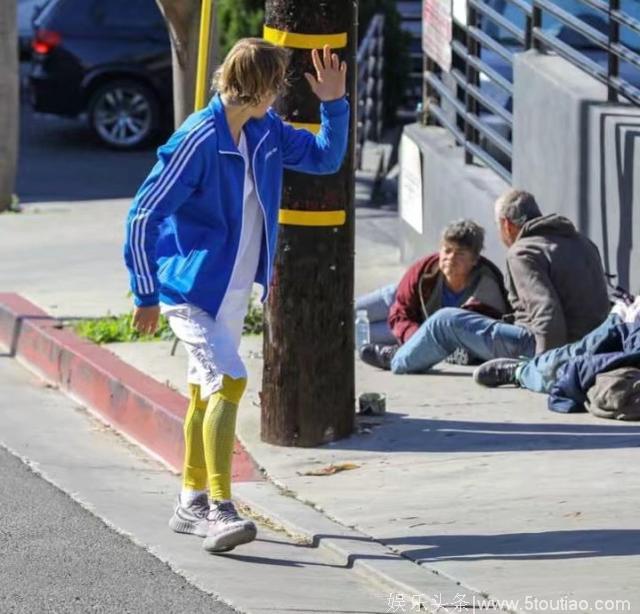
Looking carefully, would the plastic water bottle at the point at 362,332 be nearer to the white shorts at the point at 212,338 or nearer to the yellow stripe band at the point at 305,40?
the yellow stripe band at the point at 305,40

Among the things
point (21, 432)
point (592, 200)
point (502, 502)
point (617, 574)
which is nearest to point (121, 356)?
point (21, 432)

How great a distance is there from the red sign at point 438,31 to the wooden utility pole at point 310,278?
14.6 ft

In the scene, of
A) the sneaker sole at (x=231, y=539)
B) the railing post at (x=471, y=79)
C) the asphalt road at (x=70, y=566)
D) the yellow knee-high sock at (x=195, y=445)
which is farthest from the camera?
the railing post at (x=471, y=79)

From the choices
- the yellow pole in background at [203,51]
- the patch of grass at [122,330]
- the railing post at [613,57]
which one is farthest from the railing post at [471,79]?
the yellow pole in background at [203,51]

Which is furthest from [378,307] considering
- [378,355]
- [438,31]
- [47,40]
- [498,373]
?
[47,40]

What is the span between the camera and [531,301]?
829 centimetres

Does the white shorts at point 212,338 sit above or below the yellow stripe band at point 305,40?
below

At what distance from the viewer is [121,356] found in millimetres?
8984

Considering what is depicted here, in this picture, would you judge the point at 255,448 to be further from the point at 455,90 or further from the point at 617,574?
the point at 455,90

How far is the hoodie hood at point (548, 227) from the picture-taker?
8.24 metres

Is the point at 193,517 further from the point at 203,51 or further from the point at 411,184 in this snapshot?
the point at 411,184

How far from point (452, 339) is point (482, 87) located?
3428mm

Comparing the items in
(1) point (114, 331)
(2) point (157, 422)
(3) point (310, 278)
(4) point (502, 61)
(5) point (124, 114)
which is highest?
(4) point (502, 61)

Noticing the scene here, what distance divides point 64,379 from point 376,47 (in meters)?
8.30
